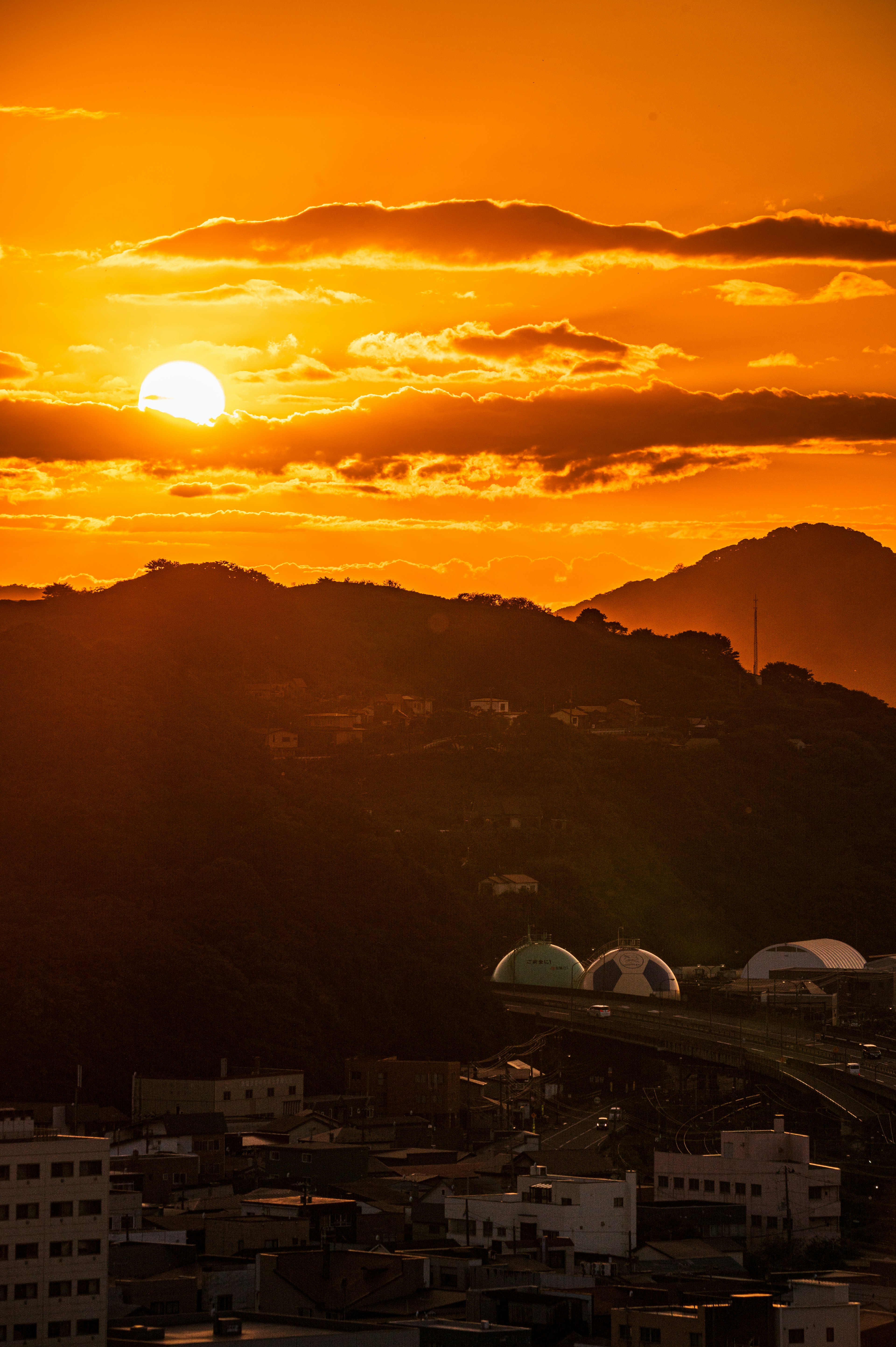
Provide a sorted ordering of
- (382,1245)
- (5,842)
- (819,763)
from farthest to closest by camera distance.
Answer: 1. (819,763)
2. (5,842)
3. (382,1245)

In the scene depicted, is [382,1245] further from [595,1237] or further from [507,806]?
[507,806]

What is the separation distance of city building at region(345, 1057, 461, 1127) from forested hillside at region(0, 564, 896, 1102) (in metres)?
4.22

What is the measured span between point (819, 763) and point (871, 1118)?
6005cm

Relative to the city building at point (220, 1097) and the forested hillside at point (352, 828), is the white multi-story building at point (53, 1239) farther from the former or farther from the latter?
the forested hillside at point (352, 828)

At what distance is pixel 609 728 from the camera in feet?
356

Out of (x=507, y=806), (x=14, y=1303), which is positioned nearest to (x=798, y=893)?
(x=507, y=806)

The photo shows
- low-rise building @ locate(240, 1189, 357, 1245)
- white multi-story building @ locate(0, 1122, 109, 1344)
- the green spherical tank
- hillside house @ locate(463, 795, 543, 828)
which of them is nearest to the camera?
white multi-story building @ locate(0, 1122, 109, 1344)

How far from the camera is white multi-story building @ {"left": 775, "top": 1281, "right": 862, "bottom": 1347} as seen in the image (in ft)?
76.5

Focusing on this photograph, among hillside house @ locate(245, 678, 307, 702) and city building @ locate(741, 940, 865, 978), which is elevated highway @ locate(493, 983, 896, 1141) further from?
hillside house @ locate(245, 678, 307, 702)

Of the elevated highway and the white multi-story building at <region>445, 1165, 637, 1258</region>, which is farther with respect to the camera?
the elevated highway

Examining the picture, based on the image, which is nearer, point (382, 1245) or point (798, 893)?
point (382, 1245)

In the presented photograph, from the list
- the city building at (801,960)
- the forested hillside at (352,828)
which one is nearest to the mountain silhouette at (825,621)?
the forested hillside at (352,828)

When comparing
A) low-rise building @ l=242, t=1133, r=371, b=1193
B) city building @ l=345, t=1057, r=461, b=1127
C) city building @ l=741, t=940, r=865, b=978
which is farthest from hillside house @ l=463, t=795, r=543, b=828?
low-rise building @ l=242, t=1133, r=371, b=1193

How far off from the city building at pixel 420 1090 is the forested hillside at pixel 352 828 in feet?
13.8
